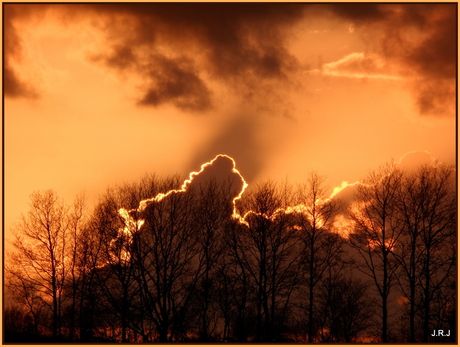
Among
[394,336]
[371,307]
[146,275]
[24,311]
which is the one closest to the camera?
[394,336]

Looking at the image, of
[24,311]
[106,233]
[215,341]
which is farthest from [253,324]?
[24,311]

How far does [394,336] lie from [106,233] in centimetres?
1849

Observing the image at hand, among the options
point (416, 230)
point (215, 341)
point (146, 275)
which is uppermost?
point (416, 230)

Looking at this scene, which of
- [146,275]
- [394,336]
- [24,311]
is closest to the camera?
[394,336]

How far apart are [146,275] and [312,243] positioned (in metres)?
10.3

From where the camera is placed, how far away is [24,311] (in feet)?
166

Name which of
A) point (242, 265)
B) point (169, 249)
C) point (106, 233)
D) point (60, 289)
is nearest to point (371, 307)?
point (242, 265)

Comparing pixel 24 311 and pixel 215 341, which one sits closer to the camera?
pixel 215 341

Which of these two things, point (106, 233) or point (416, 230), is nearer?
point (416, 230)

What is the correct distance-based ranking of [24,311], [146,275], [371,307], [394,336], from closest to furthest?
[394,336]
[146,275]
[371,307]
[24,311]

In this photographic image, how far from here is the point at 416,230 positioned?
40.1 metres

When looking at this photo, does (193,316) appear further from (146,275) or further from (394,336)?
(394,336)

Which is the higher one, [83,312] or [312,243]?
[312,243]

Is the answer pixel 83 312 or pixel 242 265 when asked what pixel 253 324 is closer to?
pixel 242 265
